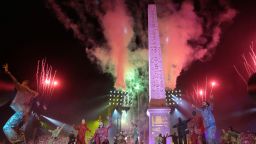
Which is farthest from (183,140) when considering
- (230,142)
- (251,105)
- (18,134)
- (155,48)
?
(251,105)

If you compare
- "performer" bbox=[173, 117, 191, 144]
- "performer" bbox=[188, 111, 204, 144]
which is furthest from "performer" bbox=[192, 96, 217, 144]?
"performer" bbox=[173, 117, 191, 144]

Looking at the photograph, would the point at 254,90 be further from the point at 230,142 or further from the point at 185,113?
the point at 185,113

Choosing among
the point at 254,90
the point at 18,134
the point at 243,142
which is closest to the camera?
the point at 254,90

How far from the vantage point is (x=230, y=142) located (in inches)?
591

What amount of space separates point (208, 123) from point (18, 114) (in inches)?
339

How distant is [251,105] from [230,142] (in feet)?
49.8

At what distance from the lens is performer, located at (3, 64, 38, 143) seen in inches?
456

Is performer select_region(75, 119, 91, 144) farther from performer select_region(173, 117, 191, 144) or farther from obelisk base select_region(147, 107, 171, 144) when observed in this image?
obelisk base select_region(147, 107, 171, 144)

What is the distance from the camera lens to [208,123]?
13.4m

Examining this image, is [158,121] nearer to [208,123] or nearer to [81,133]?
[81,133]

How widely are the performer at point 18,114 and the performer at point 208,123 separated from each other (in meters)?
7.75

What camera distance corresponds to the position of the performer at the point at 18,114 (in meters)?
11.6

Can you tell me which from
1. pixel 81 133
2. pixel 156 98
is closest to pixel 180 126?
pixel 81 133

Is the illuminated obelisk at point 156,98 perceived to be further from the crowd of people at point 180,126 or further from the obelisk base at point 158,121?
the crowd of people at point 180,126
